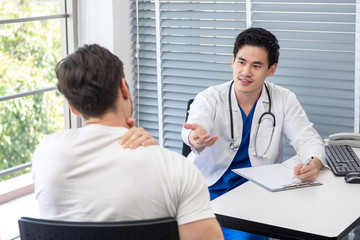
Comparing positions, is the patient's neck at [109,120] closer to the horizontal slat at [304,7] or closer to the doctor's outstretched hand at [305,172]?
the doctor's outstretched hand at [305,172]

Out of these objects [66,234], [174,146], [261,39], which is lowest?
[174,146]

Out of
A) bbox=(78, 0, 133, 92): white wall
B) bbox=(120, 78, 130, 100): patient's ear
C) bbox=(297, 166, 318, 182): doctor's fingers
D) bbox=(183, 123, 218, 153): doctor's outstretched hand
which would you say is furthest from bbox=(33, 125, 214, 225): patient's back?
bbox=(78, 0, 133, 92): white wall

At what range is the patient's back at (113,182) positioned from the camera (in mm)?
1358

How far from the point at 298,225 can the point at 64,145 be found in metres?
0.85

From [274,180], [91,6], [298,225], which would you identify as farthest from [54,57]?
[298,225]

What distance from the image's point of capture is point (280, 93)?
9.12 ft

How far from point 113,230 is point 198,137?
113cm

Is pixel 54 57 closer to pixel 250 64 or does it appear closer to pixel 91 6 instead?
Result: pixel 91 6

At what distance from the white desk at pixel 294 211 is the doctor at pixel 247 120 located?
15.3 inches

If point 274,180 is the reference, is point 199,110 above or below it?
above

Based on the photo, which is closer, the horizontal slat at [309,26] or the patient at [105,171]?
the patient at [105,171]

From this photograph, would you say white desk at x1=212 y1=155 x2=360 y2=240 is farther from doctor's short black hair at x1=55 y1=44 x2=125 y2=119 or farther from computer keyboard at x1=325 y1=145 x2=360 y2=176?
doctor's short black hair at x1=55 y1=44 x2=125 y2=119

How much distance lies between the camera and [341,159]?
8.52 feet

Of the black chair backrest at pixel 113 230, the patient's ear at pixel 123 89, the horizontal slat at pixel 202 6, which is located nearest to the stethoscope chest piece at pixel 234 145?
the horizontal slat at pixel 202 6
